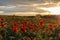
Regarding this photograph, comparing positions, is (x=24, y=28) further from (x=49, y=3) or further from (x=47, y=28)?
(x=49, y=3)

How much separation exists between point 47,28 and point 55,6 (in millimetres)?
3050

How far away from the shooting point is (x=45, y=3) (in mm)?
7699

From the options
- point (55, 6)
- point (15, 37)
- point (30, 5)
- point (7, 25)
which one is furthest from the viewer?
point (30, 5)

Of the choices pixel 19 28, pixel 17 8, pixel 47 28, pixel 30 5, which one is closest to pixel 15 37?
pixel 19 28

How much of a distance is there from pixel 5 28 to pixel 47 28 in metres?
0.70

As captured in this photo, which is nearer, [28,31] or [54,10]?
[28,31]

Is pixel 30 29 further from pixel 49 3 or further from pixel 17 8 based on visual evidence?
pixel 49 3

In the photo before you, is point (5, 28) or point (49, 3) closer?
point (5, 28)

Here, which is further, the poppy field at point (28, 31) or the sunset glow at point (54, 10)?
the sunset glow at point (54, 10)

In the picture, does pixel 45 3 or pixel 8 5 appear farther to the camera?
pixel 45 3

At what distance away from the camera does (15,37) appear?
3.65 meters

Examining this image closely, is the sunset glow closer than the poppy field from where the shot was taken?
No

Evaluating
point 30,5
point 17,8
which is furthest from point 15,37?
point 30,5

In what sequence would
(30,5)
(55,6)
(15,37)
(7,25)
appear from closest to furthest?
(15,37), (7,25), (55,6), (30,5)
